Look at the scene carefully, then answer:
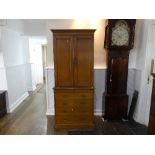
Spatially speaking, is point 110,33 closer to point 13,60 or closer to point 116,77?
point 116,77

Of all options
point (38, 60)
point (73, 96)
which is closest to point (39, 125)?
point (73, 96)

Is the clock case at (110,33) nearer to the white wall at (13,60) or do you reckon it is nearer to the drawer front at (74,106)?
the drawer front at (74,106)

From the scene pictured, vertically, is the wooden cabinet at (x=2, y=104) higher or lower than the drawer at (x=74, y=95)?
lower

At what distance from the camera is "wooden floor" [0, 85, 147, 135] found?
8.34 ft

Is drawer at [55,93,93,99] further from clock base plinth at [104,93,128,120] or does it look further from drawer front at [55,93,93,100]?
clock base plinth at [104,93,128,120]

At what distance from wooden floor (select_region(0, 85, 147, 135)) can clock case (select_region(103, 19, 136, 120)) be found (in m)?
0.25

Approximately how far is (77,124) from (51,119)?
2.50 ft

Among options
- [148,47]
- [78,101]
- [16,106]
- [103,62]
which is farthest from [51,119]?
[148,47]

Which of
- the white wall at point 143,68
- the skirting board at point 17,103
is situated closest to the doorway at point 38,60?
the skirting board at point 17,103

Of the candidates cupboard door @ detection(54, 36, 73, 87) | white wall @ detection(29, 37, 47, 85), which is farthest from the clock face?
white wall @ detection(29, 37, 47, 85)

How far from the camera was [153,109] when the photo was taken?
5.54 ft

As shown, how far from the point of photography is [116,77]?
2844mm

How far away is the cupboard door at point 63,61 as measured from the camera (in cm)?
243
